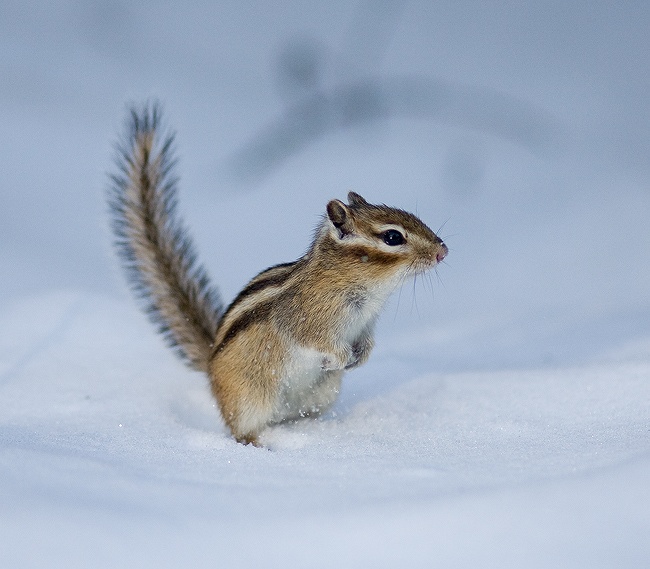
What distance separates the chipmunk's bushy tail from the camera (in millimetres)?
3285

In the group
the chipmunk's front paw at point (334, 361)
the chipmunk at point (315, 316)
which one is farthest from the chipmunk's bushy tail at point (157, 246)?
the chipmunk's front paw at point (334, 361)

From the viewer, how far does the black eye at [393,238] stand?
2.74 metres

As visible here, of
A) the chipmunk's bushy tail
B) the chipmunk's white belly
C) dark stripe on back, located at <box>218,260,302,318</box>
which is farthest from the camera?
the chipmunk's bushy tail

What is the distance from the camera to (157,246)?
3.32m

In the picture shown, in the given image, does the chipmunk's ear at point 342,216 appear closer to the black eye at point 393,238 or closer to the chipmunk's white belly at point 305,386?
the black eye at point 393,238

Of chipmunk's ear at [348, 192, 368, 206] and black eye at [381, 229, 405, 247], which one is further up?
chipmunk's ear at [348, 192, 368, 206]

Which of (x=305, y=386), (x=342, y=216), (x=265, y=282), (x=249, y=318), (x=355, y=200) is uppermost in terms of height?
(x=355, y=200)

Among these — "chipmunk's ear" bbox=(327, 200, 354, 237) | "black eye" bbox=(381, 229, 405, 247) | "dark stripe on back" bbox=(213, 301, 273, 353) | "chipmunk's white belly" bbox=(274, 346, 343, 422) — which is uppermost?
"chipmunk's ear" bbox=(327, 200, 354, 237)

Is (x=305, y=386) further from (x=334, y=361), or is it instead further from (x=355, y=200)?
(x=355, y=200)

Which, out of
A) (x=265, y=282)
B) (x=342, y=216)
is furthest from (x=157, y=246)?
(x=342, y=216)

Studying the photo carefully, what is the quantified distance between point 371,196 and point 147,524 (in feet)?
11.9

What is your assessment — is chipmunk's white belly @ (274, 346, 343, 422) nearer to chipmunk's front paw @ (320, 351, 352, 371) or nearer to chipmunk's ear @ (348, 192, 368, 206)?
chipmunk's front paw @ (320, 351, 352, 371)

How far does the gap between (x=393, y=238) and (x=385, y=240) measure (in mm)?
25

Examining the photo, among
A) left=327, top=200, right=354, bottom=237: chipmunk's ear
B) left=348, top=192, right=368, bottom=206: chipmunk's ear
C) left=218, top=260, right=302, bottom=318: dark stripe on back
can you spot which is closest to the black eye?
left=327, top=200, right=354, bottom=237: chipmunk's ear
